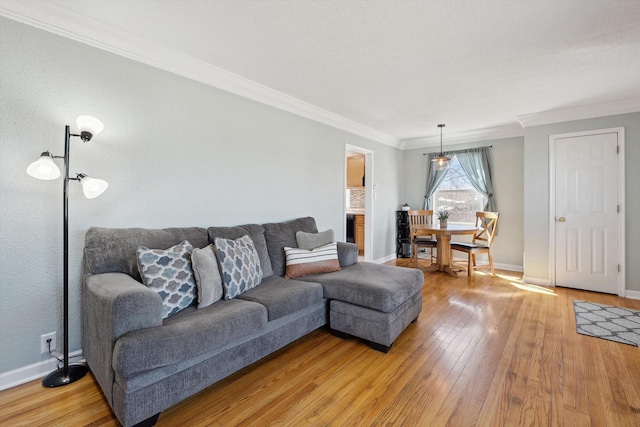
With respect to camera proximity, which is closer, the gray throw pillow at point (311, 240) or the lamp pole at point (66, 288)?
the lamp pole at point (66, 288)

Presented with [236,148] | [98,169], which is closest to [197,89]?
[236,148]

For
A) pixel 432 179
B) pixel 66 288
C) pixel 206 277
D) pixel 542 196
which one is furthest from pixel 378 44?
pixel 432 179

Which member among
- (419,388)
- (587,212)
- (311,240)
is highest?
(587,212)

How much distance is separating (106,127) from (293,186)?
2.03 metres

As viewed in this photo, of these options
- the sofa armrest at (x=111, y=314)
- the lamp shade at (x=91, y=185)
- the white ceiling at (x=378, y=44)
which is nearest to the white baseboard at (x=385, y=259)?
the white ceiling at (x=378, y=44)

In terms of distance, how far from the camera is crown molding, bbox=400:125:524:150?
16.6 ft

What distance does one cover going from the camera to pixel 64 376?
6.41 ft

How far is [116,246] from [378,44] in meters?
2.52

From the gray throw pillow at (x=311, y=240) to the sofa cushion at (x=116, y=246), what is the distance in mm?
1329

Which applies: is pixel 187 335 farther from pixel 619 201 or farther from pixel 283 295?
pixel 619 201

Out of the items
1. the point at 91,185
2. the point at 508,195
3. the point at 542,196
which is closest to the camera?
the point at 91,185

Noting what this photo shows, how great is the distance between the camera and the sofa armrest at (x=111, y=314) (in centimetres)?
150

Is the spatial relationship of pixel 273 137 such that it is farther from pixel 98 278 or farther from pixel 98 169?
pixel 98 278

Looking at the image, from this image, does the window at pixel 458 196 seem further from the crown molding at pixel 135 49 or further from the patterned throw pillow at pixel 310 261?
the patterned throw pillow at pixel 310 261
